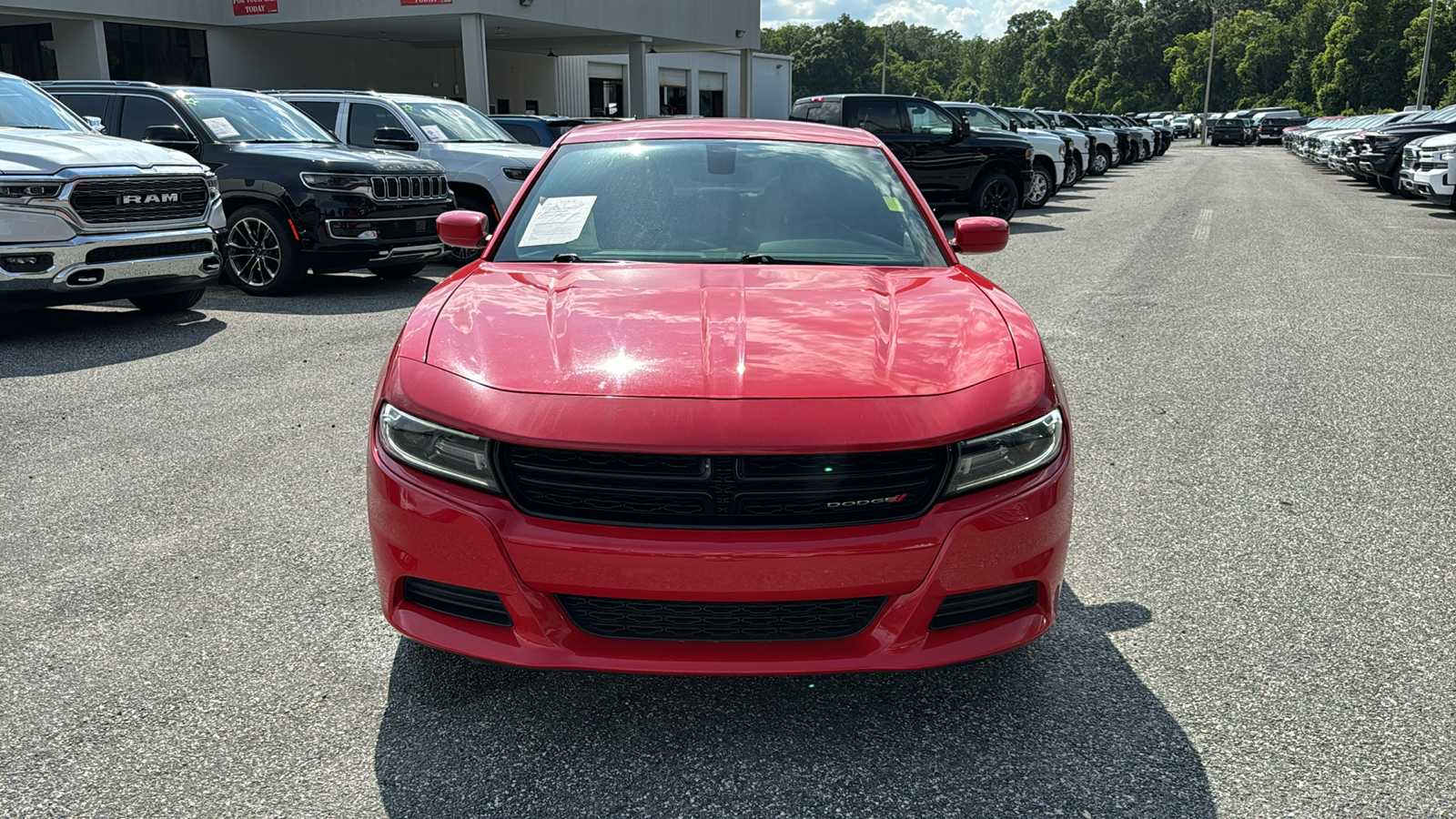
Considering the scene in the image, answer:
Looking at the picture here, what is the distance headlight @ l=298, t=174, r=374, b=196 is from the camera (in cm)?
948

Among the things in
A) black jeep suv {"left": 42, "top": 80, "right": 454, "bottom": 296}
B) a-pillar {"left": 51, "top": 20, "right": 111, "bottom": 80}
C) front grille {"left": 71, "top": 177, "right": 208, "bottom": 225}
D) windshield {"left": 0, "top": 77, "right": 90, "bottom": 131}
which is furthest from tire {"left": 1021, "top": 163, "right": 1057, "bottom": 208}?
a-pillar {"left": 51, "top": 20, "right": 111, "bottom": 80}

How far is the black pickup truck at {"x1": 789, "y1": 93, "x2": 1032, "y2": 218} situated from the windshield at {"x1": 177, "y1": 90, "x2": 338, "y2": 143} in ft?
27.8

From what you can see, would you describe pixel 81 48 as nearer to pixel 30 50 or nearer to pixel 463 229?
pixel 30 50

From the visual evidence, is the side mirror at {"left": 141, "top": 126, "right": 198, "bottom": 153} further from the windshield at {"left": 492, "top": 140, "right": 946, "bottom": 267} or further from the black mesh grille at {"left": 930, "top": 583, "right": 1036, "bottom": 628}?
the black mesh grille at {"left": 930, "top": 583, "right": 1036, "bottom": 628}

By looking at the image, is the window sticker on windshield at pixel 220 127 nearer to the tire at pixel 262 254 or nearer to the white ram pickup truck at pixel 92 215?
the tire at pixel 262 254

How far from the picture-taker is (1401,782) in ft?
8.44

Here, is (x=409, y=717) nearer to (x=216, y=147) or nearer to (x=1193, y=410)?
(x=1193, y=410)

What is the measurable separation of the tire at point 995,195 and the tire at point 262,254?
10394 millimetres

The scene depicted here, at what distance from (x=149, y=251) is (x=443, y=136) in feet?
15.5

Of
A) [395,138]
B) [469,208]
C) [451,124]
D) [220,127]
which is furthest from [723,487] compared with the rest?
[451,124]

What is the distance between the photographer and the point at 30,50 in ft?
88.4

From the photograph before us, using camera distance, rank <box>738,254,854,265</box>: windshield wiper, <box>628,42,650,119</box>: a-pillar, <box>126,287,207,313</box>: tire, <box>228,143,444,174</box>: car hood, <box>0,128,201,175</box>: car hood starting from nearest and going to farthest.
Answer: <box>738,254,854,265</box>: windshield wiper
<box>0,128,201,175</box>: car hood
<box>126,287,207,313</box>: tire
<box>228,143,444,174</box>: car hood
<box>628,42,650,119</box>: a-pillar

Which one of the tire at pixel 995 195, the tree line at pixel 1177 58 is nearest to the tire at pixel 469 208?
the tire at pixel 995 195

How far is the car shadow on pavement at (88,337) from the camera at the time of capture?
275 inches
